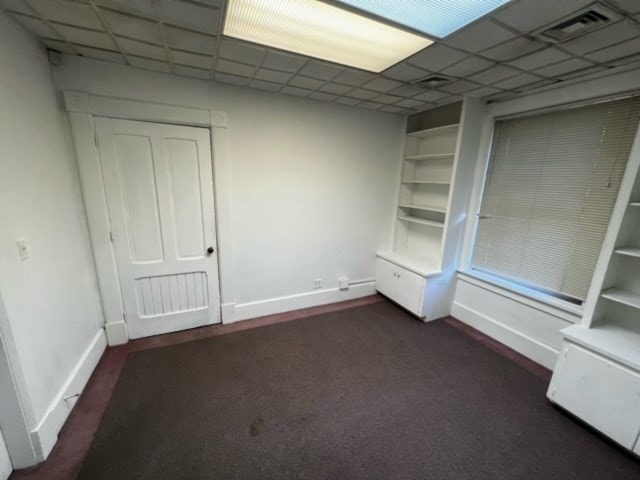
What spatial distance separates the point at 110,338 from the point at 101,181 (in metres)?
1.44

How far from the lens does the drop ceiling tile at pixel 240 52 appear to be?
1.70 metres

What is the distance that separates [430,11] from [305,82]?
122cm

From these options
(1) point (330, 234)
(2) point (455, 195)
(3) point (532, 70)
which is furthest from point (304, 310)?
(3) point (532, 70)

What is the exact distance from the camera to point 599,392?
66.0 inches

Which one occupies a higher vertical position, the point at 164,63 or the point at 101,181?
the point at 164,63

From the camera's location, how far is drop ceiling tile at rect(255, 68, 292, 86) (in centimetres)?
210

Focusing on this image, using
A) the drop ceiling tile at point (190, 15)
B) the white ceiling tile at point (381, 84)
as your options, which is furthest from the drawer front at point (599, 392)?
the drop ceiling tile at point (190, 15)

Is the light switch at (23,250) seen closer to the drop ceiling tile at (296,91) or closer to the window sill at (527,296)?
the drop ceiling tile at (296,91)

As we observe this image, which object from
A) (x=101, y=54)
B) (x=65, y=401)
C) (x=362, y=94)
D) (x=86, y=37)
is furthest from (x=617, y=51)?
(x=65, y=401)

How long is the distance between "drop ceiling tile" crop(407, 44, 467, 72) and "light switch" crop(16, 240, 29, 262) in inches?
103

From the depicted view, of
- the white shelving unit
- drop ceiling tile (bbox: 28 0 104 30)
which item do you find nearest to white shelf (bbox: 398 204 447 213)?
the white shelving unit

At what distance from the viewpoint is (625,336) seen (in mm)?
1799

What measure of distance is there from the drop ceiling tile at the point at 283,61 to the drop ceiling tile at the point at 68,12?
972 millimetres

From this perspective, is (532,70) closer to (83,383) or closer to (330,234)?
(330,234)
